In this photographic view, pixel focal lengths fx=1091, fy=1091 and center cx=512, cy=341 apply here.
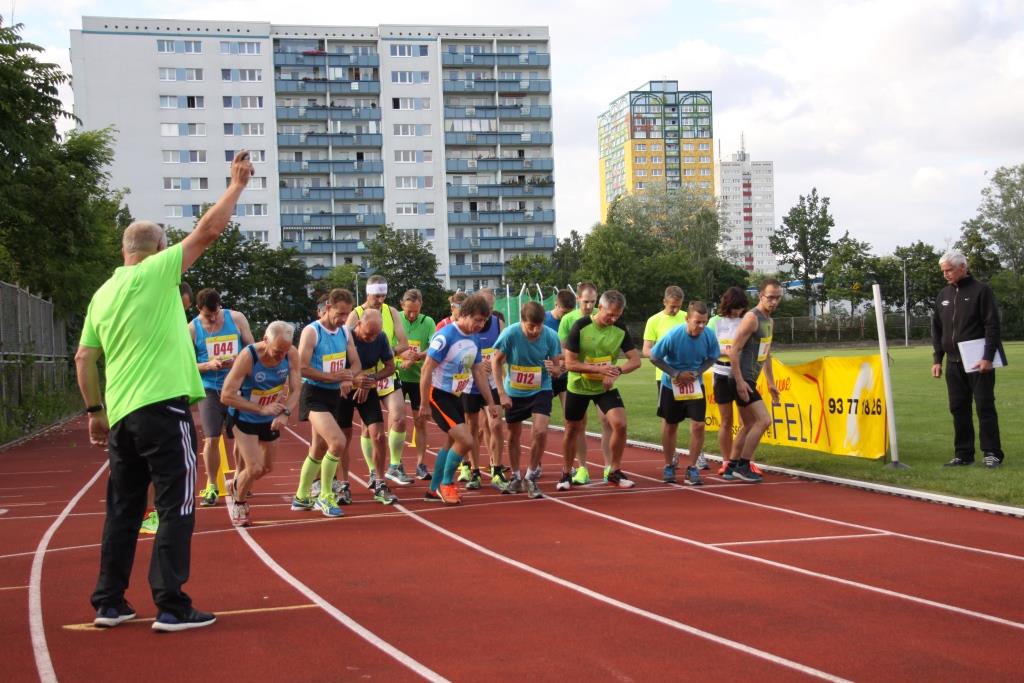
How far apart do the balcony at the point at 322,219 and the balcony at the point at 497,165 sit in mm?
8899

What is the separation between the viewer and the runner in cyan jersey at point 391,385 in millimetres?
11188

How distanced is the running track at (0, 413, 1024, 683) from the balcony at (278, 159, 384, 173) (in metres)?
89.1

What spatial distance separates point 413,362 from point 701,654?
7463 millimetres

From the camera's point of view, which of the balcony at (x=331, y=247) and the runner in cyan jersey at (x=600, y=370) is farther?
the balcony at (x=331, y=247)

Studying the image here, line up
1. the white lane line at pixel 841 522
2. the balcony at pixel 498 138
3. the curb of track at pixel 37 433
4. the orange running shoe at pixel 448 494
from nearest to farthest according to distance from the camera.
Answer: the white lane line at pixel 841 522 < the orange running shoe at pixel 448 494 < the curb of track at pixel 37 433 < the balcony at pixel 498 138

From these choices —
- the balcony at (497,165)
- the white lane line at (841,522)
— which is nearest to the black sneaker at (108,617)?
the white lane line at (841,522)

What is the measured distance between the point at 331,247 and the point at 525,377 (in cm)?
8816

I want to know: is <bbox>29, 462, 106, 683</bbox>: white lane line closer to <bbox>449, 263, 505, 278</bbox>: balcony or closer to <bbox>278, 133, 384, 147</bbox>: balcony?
<bbox>278, 133, 384, 147</bbox>: balcony

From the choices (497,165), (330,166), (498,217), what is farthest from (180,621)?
(497,165)

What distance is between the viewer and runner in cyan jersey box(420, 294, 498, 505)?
10.1 m

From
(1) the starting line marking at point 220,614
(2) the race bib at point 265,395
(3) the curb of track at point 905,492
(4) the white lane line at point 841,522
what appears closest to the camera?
(1) the starting line marking at point 220,614

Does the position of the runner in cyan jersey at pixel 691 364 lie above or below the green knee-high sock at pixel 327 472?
above

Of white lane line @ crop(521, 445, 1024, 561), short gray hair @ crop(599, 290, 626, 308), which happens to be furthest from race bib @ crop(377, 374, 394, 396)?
white lane line @ crop(521, 445, 1024, 561)

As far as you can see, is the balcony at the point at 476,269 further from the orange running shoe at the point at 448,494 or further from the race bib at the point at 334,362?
the race bib at the point at 334,362
